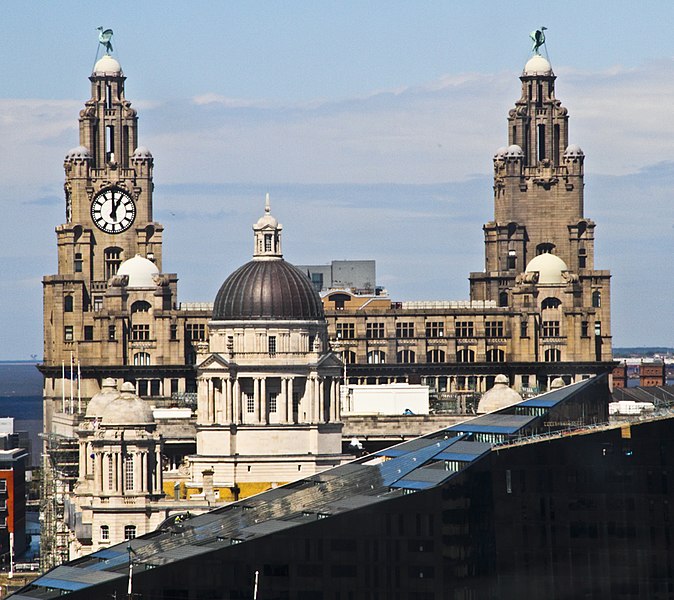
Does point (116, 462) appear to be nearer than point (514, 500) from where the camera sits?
No

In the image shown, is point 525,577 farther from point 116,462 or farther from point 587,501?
point 116,462

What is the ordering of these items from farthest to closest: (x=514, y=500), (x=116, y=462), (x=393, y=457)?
(x=116, y=462), (x=393, y=457), (x=514, y=500)

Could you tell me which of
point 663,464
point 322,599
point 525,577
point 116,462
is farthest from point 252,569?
point 116,462

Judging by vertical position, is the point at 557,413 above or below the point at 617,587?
above

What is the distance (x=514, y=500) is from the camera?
148 m

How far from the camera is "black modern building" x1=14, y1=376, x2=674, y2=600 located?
140 meters

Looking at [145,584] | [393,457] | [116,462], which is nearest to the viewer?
[145,584]

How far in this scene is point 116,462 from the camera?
200 metres

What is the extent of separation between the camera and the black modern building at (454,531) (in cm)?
13962

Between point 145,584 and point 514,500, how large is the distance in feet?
73.0

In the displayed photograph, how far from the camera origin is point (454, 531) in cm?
14375

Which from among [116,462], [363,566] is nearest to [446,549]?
[363,566]

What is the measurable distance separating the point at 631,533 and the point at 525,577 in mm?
6987

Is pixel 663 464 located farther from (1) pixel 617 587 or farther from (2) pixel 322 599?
(2) pixel 322 599
